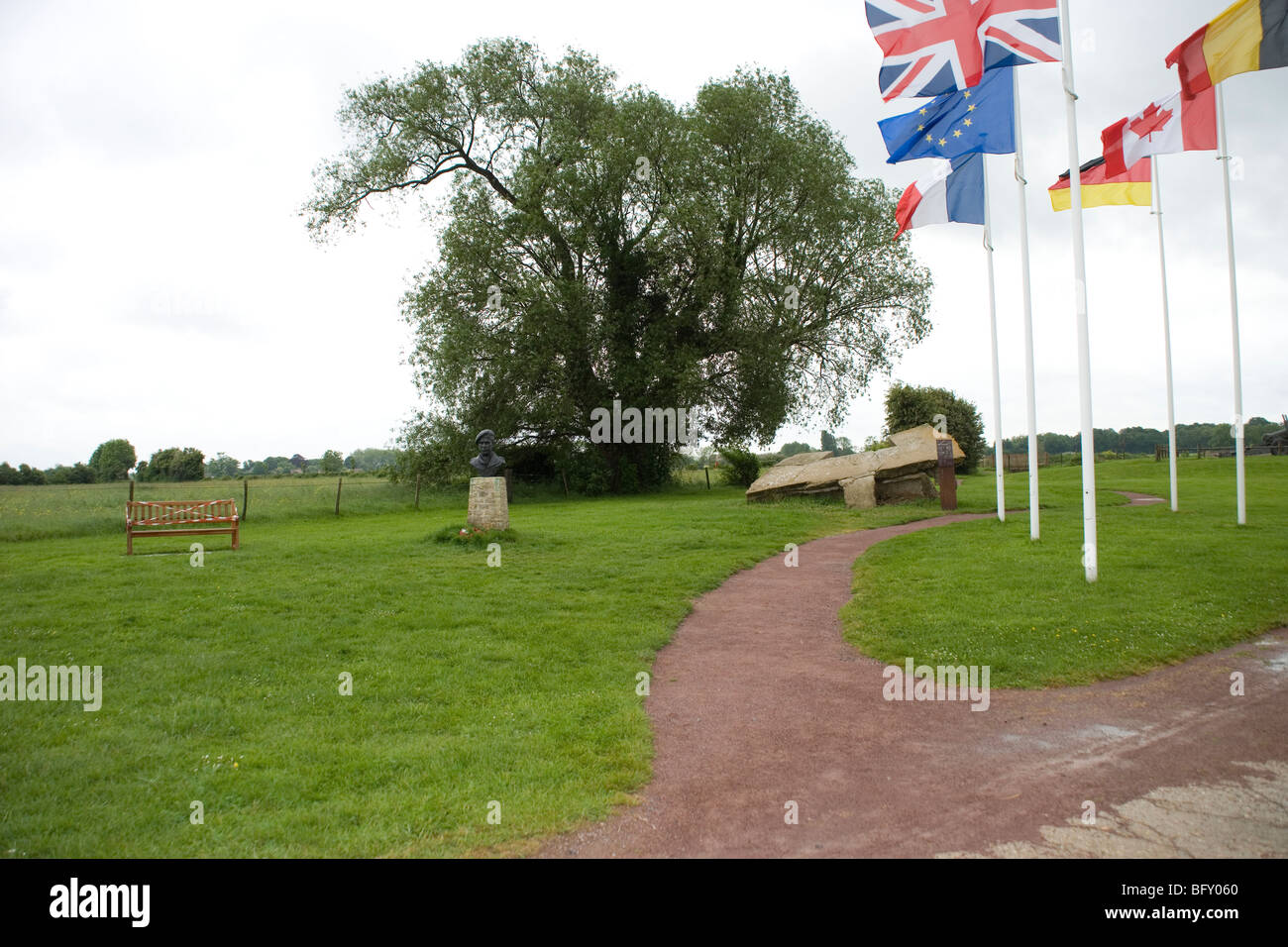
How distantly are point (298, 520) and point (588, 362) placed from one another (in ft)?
43.3

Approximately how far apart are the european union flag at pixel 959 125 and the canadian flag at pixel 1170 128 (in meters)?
2.67

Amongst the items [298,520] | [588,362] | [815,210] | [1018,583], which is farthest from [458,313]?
[1018,583]

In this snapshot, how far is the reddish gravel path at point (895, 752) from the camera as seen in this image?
4.48m

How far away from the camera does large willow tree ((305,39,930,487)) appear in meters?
30.4

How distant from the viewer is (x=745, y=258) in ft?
110

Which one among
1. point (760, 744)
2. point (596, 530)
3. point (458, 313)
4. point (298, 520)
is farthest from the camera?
point (458, 313)

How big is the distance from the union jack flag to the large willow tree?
17598 mm

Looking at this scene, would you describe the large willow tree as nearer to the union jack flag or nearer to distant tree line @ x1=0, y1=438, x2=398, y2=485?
distant tree line @ x1=0, y1=438, x2=398, y2=485

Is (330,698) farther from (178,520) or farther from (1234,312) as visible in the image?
(1234,312)

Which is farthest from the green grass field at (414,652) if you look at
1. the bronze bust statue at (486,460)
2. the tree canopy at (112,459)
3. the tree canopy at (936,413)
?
the tree canopy at (936,413)

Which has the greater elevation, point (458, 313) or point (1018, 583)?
point (458, 313)

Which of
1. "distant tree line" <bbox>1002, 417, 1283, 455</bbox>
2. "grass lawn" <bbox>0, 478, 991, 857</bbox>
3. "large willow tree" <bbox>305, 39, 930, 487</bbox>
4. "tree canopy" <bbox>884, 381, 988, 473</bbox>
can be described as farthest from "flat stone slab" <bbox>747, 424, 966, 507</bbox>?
"distant tree line" <bbox>1002, 417, 1283, 455</bbox>

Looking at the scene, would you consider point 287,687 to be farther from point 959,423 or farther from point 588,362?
point 959,423
